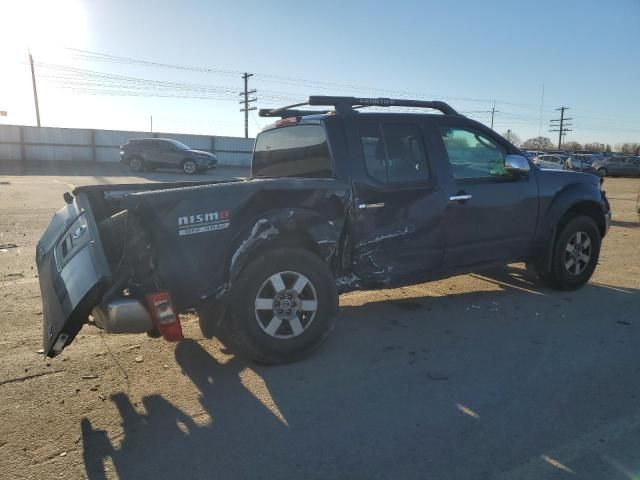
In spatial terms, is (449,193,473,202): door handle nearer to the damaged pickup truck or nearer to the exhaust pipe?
the damaged pickup truck

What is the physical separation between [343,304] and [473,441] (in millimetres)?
2614

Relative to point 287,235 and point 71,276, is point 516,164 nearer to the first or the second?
point 287,235

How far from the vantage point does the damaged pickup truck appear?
3.33 meters

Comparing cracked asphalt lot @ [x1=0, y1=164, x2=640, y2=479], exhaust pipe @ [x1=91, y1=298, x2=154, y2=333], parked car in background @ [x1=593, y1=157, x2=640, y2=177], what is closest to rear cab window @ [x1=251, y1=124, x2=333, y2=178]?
cracked asphalt lot @ [x1=0, y1=164, x2=640, y2=479]

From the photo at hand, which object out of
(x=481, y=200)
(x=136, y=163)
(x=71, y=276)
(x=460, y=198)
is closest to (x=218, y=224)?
(x=71, y=276)

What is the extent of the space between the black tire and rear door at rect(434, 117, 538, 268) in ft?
1.51

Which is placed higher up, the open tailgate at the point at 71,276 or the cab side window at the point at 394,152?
the cab side window at the point at 394,152

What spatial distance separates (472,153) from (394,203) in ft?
4.06

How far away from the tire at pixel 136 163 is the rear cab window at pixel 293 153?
73.0ft

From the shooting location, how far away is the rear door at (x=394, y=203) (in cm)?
428

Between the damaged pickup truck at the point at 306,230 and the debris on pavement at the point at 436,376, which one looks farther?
the debris on pavement at the point at 436,376

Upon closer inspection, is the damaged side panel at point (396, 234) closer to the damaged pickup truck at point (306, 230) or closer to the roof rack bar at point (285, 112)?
the damaged pickup truck at point (306, 230)

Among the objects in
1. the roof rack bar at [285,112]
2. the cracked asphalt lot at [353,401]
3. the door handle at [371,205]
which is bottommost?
the cracked asphalt lot at [353,401]

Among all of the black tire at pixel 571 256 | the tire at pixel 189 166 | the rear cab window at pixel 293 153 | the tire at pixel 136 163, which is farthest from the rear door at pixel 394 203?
the tire at pixel 136 163
